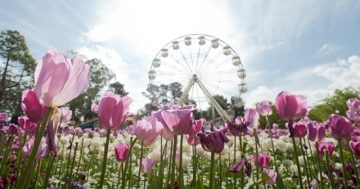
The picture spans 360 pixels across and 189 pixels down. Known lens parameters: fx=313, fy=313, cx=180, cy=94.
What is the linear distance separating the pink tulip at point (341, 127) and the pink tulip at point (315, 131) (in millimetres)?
252

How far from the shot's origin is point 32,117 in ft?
3.63

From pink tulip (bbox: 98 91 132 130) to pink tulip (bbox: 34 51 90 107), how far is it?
326mm

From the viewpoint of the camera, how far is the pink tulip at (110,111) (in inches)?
48.7

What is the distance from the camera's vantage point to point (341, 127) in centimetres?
207

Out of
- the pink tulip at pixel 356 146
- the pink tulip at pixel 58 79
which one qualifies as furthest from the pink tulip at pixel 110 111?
the pink tulip at pixel 356 146

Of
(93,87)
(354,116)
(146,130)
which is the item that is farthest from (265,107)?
(93,87)

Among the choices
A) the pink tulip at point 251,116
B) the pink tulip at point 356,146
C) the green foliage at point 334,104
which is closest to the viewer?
the pink tulip at point 356,146

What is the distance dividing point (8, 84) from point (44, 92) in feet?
130

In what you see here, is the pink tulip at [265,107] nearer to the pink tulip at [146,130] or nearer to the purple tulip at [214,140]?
the pink tulip at [146,130]

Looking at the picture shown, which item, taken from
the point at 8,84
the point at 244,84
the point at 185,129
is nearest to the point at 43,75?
the point at 185,129

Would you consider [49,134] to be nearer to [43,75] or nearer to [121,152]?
[43,75]

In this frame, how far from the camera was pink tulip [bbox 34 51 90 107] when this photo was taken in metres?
0.88

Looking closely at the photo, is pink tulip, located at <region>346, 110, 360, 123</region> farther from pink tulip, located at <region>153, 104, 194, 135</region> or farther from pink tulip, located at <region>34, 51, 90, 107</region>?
pink tulip, located at <region>34, 51, 90, 107</region>

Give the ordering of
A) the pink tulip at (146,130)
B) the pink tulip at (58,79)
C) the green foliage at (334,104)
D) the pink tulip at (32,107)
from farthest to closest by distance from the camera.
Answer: the green foliage at (334,104) < the pink tulip at (146,130) < the pink tulip at (32,107) < the pink tulip at (58,79)
